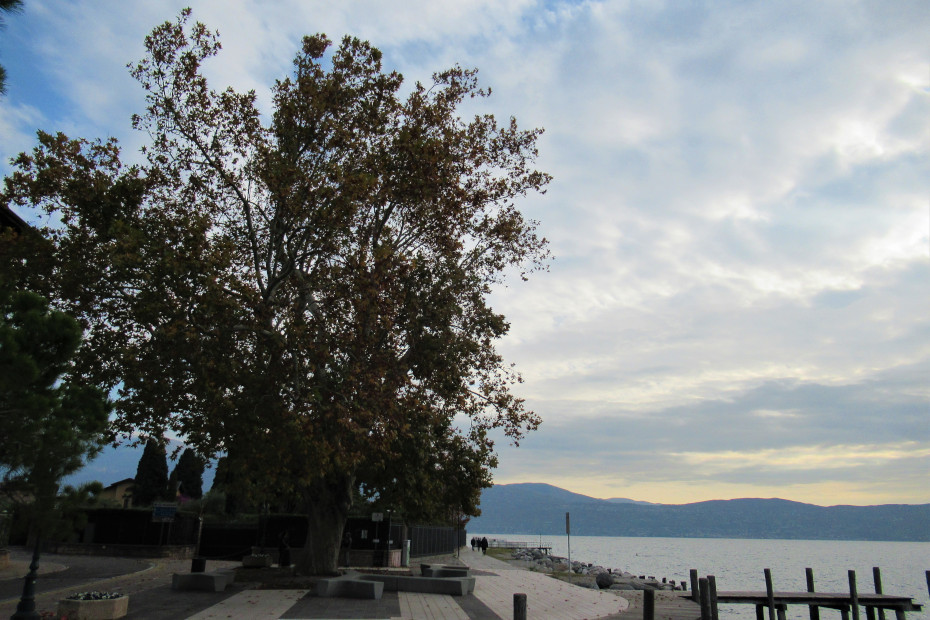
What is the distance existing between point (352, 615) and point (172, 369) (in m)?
8.53

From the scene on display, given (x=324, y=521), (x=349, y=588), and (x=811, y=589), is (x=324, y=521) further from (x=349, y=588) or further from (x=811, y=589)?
(x=811, y=589)

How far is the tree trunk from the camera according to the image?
24.8m

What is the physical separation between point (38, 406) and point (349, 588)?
37.0ft

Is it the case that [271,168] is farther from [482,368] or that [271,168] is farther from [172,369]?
[482,368]

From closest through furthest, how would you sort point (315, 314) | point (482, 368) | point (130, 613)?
point (130, 613)
point (315, 314)
point (482, 368)

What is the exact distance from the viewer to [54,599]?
702 inches

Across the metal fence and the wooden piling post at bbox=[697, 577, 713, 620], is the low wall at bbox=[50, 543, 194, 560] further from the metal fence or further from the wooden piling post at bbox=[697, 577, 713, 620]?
the wooden piling post at bbox=[697, 577, 713, 620]

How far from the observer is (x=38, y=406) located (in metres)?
11.9

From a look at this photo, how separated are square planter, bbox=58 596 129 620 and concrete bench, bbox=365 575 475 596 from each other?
850cm

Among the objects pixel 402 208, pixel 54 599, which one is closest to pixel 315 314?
pixel 402 208

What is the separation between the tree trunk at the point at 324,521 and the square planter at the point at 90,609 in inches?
397

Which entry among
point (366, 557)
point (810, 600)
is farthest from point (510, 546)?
point (810, 600)

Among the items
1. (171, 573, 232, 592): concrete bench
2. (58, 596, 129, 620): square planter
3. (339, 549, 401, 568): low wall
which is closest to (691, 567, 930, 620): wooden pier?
(339, 549, 401, 568): low wall

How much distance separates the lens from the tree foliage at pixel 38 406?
1157 centimetres
